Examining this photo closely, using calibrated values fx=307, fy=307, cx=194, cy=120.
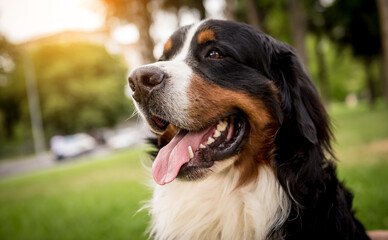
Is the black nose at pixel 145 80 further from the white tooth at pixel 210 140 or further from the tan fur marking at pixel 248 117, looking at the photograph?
the white tooth at pixel 210 140

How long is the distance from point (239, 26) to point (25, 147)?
136 feet

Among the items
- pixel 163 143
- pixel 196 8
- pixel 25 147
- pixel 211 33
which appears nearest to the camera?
pixel 211 33

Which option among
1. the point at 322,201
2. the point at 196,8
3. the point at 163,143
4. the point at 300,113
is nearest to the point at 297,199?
the point at 322,201

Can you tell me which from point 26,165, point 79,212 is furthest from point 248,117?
point 26,165

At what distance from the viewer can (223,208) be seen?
2.41 m

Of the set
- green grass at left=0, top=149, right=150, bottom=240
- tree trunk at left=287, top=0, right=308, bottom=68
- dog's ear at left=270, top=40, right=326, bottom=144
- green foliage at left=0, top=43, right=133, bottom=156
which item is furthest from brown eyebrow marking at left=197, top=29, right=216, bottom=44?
green foliage at left=0, top=43, right=133, bottom=156

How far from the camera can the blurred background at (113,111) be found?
5.76 m

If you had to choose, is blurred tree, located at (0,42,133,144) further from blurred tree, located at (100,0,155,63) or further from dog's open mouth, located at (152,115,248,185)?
dog's open mouth, located at (152,115,248,185)

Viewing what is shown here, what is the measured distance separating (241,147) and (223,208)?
503mm

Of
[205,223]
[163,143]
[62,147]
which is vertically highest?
[163,143]

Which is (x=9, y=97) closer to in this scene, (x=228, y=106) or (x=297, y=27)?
(x=297, y=27)

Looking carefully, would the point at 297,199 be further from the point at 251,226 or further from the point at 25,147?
the point at 25,147

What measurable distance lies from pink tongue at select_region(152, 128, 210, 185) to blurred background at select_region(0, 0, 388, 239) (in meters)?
0.68

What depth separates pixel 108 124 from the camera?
43.3 metres
